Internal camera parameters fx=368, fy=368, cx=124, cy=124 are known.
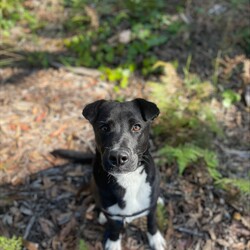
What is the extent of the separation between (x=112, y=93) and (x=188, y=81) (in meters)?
1.25

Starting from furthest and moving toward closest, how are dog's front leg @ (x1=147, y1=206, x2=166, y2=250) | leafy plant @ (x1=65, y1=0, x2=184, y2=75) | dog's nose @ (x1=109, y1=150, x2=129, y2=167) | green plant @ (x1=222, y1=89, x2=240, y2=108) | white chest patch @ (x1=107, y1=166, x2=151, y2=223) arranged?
leafy plant @ (x1=65, y1=0, x2=184, y2=75)
green plant @ (x1=222, y1=89, x2=240, y2=108)
dog's front leg @ (x1=147, y1=206, x2=166, y2=250)
white chest patch @ (x1=107, y1=166, x2=151, y2=223)
dog's nose @ (x1=109, y1=150, x2=129, y2=167)

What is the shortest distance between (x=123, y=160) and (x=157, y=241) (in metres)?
1.47

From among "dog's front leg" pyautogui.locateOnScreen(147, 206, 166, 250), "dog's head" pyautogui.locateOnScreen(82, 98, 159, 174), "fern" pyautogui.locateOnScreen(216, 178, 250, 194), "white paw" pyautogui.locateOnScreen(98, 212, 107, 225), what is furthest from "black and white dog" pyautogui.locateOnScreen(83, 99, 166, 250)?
"fern" pyautogui.locateOnScreen(216, 178, 250, 194)

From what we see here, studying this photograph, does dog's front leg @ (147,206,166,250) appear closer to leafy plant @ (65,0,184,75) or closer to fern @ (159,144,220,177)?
fern @ (159,144,220,177)

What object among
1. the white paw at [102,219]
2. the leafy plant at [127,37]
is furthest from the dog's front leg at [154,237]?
the leafy plant at [127,37]

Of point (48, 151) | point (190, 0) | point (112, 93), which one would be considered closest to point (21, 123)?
point (48, 151)

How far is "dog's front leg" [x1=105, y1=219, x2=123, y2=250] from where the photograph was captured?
4.00 m

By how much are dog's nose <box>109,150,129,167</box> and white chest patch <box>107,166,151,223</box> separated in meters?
0.38

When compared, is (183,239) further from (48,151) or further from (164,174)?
(48,151)

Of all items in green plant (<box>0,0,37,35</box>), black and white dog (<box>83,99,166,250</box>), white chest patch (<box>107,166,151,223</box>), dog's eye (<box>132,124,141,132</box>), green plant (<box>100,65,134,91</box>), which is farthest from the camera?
green plant (<box>0,0,37,35</box>)

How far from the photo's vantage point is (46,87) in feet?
20.2

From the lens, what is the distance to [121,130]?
338 cm

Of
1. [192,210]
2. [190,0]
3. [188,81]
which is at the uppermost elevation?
[190,0]

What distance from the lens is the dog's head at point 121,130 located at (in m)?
Answer: 3.26
